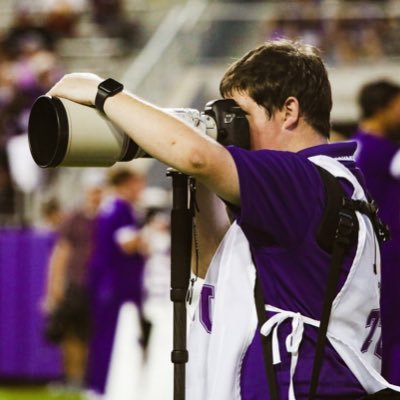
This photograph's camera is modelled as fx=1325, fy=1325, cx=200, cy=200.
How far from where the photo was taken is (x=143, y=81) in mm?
16281

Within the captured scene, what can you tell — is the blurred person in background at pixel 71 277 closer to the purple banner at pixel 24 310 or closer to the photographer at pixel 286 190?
the purple banner at pixel 24 310

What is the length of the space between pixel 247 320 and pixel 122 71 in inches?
562

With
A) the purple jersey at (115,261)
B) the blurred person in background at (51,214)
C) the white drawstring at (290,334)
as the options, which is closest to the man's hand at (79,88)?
the white drawstring at (290,334)

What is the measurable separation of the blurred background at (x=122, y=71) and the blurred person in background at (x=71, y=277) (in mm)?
590

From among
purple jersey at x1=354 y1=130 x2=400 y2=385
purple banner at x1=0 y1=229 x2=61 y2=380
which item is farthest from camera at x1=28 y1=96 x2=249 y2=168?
purple banner at x1=0 y1=229 x2=61 y2=380

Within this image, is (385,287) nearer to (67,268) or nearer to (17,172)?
(67,268)

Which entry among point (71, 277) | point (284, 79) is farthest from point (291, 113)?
point (71, 277)

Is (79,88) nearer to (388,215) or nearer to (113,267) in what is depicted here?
(388,215)

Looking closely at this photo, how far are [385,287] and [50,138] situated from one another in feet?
10.5

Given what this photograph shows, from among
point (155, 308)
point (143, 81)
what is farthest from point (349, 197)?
point (143, 81)

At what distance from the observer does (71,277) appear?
1116 centimetres

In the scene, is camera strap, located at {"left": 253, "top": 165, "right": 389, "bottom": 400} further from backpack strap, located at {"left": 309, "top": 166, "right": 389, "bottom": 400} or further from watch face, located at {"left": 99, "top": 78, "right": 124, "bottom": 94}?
watch face, located at {"left": 99, "top": 78, "right": 124, "bottom": 94}

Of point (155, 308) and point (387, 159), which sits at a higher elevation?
point (387, 159)

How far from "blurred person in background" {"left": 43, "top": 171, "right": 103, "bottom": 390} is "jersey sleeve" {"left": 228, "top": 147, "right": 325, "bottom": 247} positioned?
7955 mm
